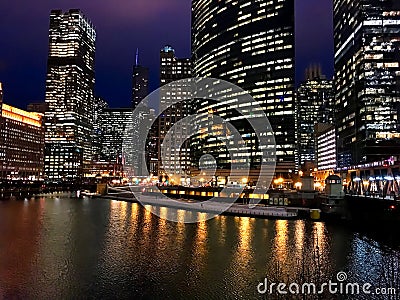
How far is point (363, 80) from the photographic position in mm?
164250

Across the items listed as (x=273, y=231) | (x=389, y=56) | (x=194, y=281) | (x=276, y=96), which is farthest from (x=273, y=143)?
(x=194, y=281)

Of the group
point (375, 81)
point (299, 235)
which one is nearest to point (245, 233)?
point (299, 235)

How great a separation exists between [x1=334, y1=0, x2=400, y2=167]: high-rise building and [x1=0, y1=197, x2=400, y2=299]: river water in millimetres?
105145

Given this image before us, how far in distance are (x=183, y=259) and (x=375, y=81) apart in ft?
484

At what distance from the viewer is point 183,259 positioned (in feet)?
136

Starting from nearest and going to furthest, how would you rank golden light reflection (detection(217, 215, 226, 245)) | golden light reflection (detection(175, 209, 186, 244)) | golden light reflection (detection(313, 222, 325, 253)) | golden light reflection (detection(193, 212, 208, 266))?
golden light reflection (detection(193, 212, 208, 266)), golden light reflection (detection(313, 222, 325, 253)), golden light reflection (detection(217, 215, 226, 245)), golden light reflection (detection(175, 209, 186, 244))

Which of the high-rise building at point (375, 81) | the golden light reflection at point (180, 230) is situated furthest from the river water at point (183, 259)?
the high-rise building at point (375, 81)

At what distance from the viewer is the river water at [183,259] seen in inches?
1225

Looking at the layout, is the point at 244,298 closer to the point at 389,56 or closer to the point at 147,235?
the point at 147,235

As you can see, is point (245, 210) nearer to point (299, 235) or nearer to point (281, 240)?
point (299, 235)

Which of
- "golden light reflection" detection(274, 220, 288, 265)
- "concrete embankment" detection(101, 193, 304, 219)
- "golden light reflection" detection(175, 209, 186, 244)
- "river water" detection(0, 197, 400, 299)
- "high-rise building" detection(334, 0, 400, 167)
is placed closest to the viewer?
"river water" detection(0, 197, 400, 299)
